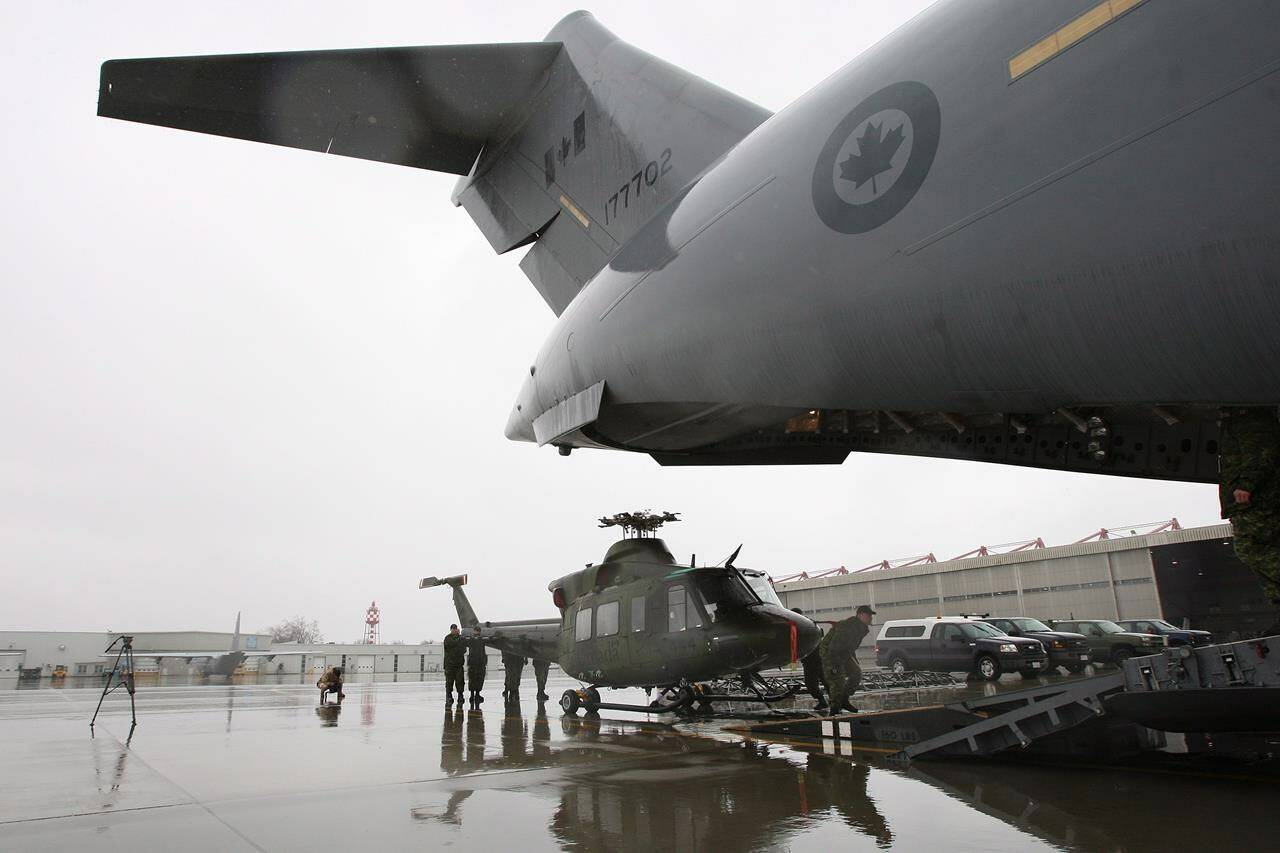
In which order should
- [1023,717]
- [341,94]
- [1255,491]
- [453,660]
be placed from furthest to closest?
[453,660], [341,94], [1023,717], [1255,491]

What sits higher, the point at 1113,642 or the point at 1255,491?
the point at 1255,491

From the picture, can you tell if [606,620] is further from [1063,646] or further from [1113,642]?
[1113,642]

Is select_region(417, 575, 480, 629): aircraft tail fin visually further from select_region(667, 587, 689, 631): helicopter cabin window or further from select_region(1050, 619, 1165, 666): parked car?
select_region(1050, 619, 1165, 666): parked car

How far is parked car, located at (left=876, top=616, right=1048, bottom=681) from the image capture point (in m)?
12.1

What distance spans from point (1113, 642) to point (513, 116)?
13590mm

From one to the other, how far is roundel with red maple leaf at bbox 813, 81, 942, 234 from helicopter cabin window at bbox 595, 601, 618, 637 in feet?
22.0

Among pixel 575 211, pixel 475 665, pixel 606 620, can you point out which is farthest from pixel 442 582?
pixel 575 211

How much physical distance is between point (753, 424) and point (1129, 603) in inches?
675

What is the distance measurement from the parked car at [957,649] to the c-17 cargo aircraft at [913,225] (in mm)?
8166

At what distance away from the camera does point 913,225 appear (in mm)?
2953

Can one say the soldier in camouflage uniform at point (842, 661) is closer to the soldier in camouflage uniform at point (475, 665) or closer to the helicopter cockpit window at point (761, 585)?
the helicopter cockpit window at point (761, 585)

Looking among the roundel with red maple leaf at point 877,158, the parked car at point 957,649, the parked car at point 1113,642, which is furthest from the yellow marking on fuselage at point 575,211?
the parked car at point 1113,642

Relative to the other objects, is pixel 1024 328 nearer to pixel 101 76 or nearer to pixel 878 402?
pixel 878 402

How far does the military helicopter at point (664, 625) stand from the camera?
26.6 ft
